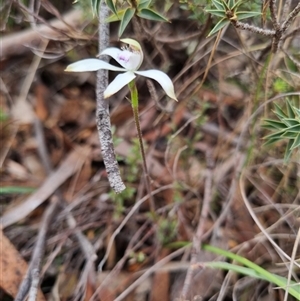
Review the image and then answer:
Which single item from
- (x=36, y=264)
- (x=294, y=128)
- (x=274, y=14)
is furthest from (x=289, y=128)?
(x=36, y=264)

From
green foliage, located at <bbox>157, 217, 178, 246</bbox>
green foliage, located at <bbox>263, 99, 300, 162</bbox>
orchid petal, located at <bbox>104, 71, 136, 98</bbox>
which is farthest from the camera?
green foliage, located at <bbox>157, 217, 178, 246</bbox>

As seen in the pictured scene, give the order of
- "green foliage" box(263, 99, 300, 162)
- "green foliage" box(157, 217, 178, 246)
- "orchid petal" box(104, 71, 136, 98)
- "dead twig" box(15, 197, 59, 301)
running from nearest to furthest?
1. "orchid petal" box(104, 71, 136, 98)
2. "green foliage" box(263, 99, 300, 162)
3. "dead twig" box(15, 197, 59, 301)
4. "green foliage" box(157, 217, 178, 246)

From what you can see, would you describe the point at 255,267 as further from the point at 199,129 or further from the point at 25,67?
the point at 25,67

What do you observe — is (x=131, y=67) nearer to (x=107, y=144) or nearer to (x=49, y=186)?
(x=107, y=144)

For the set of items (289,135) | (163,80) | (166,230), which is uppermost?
(163,80)

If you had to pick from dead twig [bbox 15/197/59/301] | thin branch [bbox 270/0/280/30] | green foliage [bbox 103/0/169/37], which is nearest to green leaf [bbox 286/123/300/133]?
thin branch [bbox 270/0/280/30]

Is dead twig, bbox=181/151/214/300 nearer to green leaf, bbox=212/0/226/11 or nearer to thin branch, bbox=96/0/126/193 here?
thin branch, bbox=96/0/126/193

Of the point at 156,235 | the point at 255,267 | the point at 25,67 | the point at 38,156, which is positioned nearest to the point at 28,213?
the point at 38,156
